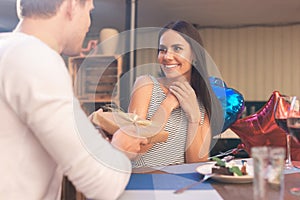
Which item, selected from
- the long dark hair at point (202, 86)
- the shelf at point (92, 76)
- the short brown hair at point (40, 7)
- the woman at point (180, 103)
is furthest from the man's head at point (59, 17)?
the long dark hair at point (202, 86)

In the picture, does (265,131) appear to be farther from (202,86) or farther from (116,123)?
(116,123)

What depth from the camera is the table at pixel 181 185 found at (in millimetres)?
730

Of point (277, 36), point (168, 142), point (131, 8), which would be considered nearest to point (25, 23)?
point (168, 142)

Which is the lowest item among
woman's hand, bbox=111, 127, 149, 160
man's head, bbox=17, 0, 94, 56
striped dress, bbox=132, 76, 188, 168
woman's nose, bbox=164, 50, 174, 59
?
striped dress, bbox=132, 76, 188, 168

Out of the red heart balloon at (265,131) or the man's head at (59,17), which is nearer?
the man's head at (59,17)

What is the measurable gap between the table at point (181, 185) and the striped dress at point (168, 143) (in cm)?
24

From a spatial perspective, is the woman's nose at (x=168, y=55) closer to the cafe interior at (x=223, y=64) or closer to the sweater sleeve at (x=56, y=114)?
the cafe interior at (x=223, y=64)

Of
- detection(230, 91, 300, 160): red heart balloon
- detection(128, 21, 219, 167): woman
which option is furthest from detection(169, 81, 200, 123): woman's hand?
detection(230, 91, 300, 160): red heart balloon

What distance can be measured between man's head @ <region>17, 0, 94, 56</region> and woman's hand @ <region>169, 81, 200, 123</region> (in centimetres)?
50

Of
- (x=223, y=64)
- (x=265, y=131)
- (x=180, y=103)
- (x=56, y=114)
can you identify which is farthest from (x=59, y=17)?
(x=223, y=64)

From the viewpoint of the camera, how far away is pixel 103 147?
1.92 feet

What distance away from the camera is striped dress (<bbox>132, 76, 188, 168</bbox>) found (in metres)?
1.22

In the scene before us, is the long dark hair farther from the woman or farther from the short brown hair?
the short brown hair

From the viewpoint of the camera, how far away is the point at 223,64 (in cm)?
465
